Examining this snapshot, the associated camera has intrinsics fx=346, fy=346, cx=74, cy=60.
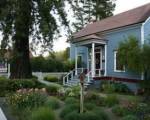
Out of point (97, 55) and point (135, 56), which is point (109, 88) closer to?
point (135, 56)

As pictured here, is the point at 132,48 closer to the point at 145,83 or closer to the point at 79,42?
the point at 145,83

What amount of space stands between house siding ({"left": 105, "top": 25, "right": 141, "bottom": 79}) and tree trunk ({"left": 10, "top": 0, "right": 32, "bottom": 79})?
7.01 metres

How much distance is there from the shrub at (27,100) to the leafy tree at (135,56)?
8.13 metres

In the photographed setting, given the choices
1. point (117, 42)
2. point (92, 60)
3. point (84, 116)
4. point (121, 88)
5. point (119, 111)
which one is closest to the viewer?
point (84, 116)

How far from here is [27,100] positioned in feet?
46.9

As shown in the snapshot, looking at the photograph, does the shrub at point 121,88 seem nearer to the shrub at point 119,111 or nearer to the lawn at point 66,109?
the lawn at point 66,109

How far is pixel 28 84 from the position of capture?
2327cm

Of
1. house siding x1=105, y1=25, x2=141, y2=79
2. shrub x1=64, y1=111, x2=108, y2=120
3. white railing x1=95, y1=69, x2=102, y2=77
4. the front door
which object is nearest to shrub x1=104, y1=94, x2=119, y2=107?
shrub x1=64, y1=111, x2=108, y2=120

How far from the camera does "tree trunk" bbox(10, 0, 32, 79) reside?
982 inches

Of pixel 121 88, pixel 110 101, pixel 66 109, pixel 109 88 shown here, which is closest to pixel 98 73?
pixel 121 88

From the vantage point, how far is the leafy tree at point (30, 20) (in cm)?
2503

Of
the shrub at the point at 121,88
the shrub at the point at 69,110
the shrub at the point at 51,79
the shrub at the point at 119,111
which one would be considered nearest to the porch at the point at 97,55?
the shrub at the point at 121,88

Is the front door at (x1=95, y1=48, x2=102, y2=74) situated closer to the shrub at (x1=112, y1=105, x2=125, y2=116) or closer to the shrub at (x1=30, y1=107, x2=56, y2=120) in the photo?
the shrub at (x1=112, y1=105, x2=125, y2=116)

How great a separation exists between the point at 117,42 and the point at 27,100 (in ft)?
50.6
